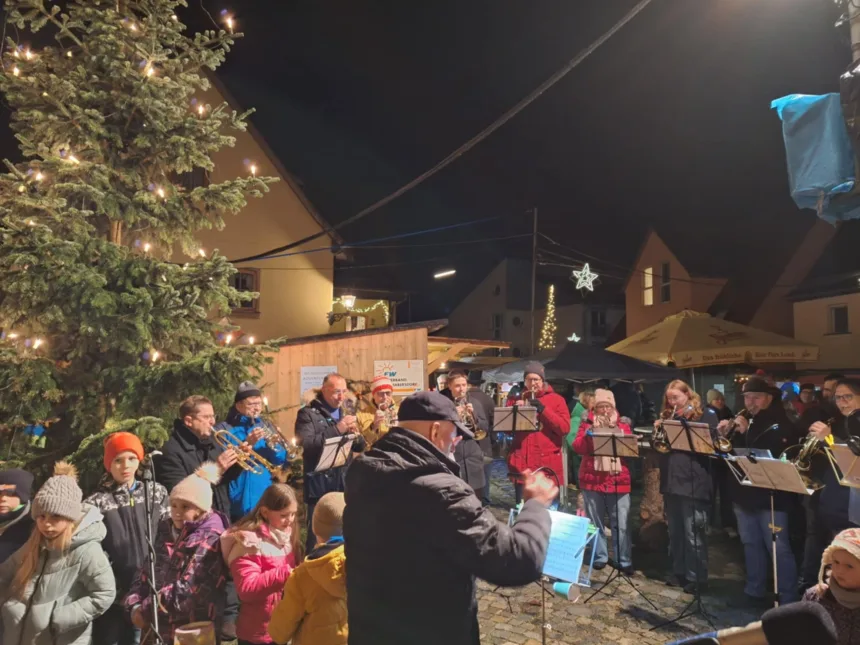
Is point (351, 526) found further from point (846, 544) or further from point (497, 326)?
point (497, 326)

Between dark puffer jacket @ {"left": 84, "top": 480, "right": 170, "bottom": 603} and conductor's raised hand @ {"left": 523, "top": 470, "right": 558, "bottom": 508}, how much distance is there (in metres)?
3.19

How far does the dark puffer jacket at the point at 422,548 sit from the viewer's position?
2096 millimetres

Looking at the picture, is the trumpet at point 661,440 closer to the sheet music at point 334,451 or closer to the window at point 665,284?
the sheet music at point 334,451

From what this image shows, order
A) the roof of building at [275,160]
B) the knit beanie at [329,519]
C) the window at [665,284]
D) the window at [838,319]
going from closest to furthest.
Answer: the knit beanie at [329,519], the roof of building at [275,160], the window at [838,319], the window at [665,284]

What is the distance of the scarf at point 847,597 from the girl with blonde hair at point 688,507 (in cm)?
295

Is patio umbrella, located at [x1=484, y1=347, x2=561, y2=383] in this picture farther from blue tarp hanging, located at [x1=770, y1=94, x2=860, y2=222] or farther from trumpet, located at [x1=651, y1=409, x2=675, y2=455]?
blue tarp hanging, located at [x1=770, y1=94, x2=860, y2=222]

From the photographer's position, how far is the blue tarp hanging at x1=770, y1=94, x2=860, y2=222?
434cm

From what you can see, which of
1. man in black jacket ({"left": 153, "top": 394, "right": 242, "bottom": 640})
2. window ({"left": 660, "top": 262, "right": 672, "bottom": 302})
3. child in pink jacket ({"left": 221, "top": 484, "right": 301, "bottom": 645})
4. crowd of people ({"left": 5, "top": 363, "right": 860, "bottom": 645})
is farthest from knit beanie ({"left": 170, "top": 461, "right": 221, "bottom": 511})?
window ({"left": 660, "top": 262, "right": 672, "bottom": 302})

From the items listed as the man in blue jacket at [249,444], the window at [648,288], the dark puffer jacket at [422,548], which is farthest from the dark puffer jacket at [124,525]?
the window at [648,288]

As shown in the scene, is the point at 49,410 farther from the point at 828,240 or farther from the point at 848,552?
the point at 828,240

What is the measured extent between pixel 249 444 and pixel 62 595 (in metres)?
1.96

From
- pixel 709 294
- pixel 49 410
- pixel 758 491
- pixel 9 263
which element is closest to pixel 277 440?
pixel 49 410

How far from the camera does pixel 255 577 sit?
3338 mm

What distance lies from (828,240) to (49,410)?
25.9 meters
